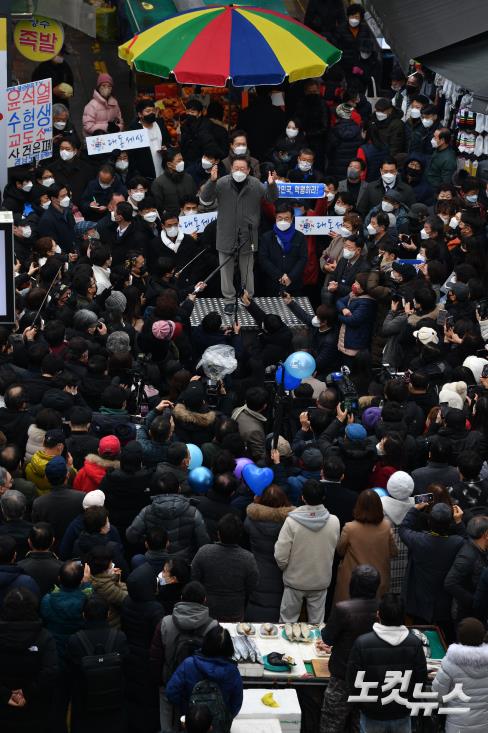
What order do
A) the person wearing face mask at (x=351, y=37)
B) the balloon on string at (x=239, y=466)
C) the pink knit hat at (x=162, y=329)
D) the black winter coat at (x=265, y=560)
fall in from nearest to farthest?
the black winter coat at (x=265, y=560) → the balloon on string at (x=239, y=466) → the pink knit hat at (x=162, y=329) → the person wearing face mask at (x=351, y=37)

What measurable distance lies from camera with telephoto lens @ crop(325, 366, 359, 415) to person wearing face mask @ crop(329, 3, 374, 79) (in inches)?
335

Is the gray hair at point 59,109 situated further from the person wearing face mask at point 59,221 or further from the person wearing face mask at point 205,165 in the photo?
the person wearing face mask at point 59,221

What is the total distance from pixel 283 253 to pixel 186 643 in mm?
7076

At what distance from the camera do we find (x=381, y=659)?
330 inches

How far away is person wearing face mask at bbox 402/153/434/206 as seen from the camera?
16234mm

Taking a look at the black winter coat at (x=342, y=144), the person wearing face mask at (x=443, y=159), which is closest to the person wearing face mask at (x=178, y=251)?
the black winter coat at (x=342, y=144)

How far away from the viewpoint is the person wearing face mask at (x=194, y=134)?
663 inches

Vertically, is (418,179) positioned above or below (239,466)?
above

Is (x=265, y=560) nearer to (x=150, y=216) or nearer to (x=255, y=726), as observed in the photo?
(x=255, y=726)

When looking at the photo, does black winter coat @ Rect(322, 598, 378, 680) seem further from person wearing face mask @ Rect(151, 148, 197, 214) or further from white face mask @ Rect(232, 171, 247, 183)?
person wearing face mask @ Rect(151, 148, 197, 214)

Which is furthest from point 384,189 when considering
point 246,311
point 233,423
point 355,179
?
point 233,423

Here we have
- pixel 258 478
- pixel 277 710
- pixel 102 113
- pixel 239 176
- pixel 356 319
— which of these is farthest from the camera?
pixel 102 113

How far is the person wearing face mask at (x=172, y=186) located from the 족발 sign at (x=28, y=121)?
1433 mm

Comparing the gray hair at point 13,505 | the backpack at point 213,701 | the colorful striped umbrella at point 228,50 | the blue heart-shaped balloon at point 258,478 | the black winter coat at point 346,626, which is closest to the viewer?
the backpack at point 213,701
